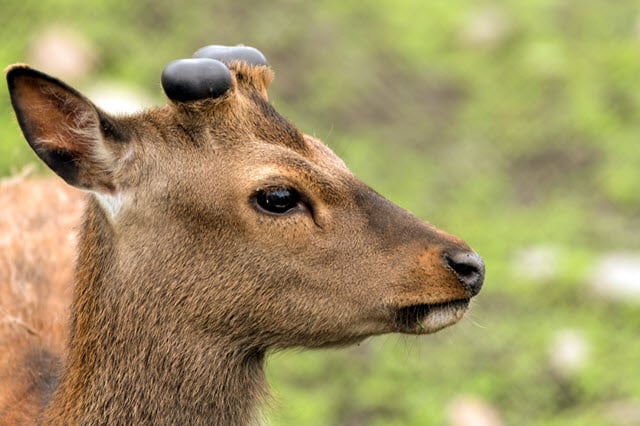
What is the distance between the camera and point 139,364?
13.4 ft

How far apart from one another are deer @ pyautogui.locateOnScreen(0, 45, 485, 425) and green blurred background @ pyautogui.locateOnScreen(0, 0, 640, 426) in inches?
105

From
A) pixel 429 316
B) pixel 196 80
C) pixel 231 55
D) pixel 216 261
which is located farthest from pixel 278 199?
pixel 231 55

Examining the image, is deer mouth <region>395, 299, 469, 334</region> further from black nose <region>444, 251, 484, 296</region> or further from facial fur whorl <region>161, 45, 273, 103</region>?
facial fur whorl <region>161, 45, 273, 103</region>

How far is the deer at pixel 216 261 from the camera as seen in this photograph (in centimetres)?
405

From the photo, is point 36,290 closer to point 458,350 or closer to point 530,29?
point 458,350

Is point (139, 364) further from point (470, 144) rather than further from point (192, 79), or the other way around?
point (470, 144)

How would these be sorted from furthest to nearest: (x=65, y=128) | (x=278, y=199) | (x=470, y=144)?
(x=470, y=144)
(x=278, y=199)
(x=65, y=128)

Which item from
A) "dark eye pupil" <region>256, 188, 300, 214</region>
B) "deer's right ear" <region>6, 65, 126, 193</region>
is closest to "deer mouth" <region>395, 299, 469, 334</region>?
"dark eye pupil" <region>256, 188, 300, 214</region>

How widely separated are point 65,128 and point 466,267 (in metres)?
1.53

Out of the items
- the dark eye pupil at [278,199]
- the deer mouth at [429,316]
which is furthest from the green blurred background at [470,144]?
the dark eye pupil at [278,199]

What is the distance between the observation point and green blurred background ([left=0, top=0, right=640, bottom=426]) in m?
7.44

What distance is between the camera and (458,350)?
7.87 m

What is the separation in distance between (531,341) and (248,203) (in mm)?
4299

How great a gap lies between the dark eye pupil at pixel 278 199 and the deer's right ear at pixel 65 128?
1.84 feet
